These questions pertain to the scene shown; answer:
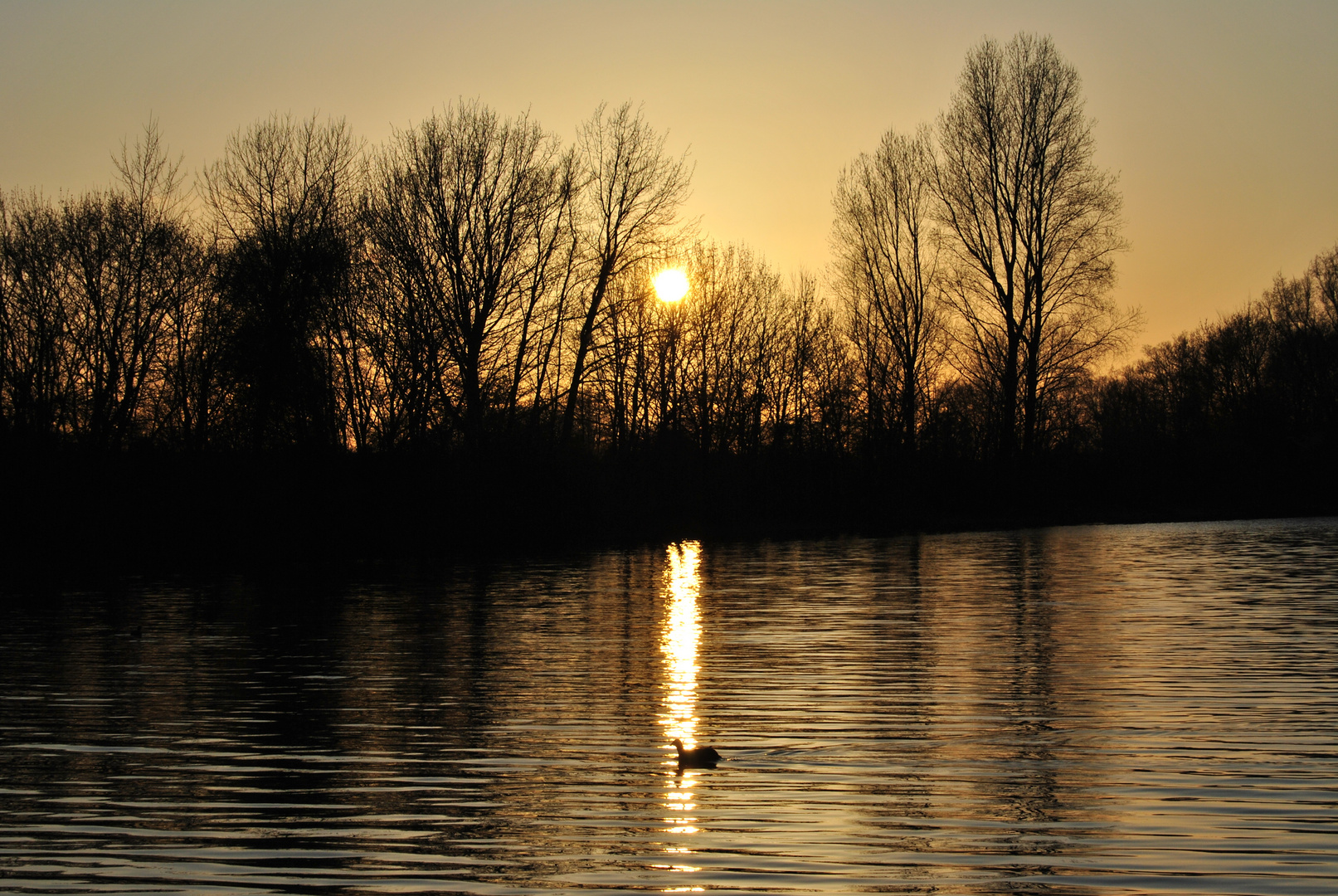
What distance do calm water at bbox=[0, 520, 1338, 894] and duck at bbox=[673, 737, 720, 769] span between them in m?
0.14

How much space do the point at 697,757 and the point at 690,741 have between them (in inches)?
33.3

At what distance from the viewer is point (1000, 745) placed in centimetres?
802

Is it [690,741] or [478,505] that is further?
[478,505]

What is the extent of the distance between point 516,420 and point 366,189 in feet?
29.1

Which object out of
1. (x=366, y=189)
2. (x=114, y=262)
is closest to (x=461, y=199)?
(x=366, y=189)

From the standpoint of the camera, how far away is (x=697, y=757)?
7473 millimetres

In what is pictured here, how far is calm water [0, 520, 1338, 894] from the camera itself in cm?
547

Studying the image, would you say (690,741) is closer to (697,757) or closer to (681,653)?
(697,757)

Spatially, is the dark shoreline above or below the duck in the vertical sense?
above

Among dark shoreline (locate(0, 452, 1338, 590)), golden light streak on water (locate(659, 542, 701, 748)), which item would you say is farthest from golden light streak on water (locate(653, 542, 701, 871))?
dark shoreline (locate(0, 452, 1338, 590))

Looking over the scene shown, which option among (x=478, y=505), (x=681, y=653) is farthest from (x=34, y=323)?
(x=681, y=653)

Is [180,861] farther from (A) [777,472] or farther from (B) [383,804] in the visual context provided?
(A) [777,472]

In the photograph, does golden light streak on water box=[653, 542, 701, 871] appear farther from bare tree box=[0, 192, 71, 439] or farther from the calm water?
bare tree box=[0, 192, 71, 439]

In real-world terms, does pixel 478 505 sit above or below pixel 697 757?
above
